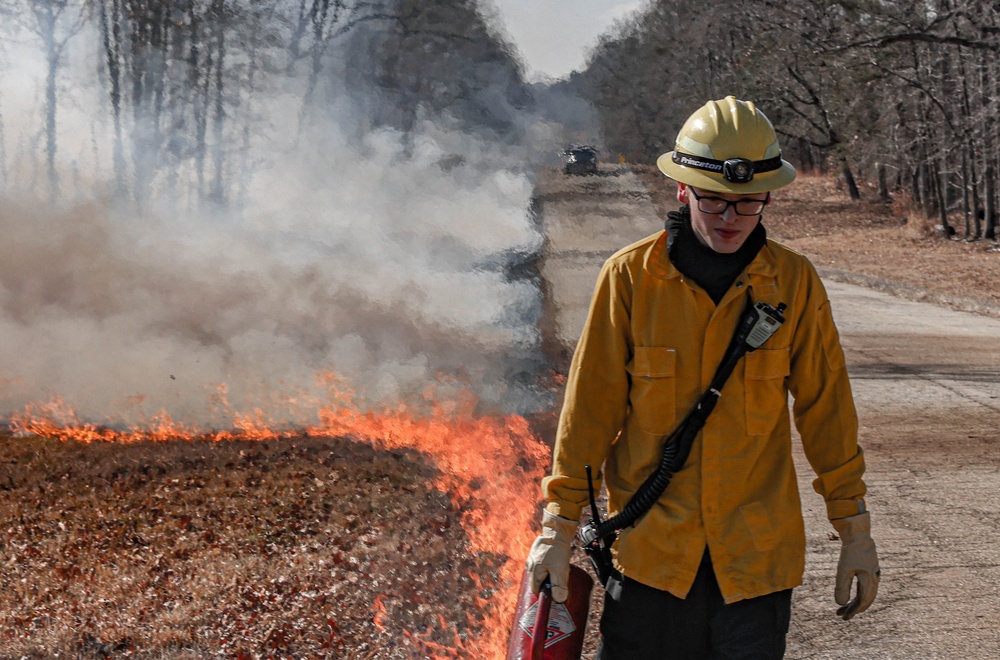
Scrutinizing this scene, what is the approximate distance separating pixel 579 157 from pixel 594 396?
14.8 metres

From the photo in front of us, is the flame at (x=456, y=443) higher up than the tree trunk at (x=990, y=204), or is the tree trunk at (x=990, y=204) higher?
the tree trunk at (x=990, y=204)

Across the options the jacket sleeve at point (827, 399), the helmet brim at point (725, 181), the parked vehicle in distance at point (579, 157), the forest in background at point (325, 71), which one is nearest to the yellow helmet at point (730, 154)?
the helmet brim at point (725, 181)

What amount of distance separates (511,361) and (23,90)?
28.4 feet

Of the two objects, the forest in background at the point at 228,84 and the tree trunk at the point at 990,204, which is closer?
the forest in background at the point at 228,84

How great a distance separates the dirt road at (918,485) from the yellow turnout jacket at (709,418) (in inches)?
75.2

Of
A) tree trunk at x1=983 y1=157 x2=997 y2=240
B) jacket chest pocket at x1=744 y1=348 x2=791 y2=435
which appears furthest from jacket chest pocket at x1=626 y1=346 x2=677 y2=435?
tree trunk at x1=983 y1=157 x2=997 y2=240

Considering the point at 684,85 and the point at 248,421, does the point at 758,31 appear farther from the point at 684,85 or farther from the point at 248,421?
the point at 248,421

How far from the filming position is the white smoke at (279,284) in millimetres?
9453

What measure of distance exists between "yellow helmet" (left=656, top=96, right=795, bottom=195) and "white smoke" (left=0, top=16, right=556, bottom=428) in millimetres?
6015

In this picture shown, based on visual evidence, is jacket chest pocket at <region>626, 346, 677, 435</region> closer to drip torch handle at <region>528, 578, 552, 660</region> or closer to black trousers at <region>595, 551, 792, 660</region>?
black trousers at <region>595, 551, 792, 660</region>

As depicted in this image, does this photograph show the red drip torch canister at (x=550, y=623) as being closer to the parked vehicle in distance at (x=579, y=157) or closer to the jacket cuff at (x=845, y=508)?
the jacket cuff at (x=845, y=508)

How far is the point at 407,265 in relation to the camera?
12.5 m

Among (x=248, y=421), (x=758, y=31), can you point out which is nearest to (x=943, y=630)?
(x=248, y=421)

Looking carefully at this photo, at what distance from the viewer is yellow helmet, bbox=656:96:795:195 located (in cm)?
255
